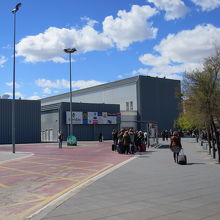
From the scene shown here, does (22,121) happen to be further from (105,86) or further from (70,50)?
(105,86)

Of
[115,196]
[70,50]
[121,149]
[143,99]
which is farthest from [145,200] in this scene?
[143,99]

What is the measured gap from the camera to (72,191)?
9.06 m

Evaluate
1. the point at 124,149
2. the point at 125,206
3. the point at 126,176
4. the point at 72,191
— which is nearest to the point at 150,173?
the point at 126,176

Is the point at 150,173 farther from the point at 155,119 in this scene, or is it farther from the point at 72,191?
the point at 155,119

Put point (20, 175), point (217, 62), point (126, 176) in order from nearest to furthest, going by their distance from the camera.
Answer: point (126, 176) → point (20, 175) → point (217, 62)

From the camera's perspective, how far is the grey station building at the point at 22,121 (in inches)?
1913

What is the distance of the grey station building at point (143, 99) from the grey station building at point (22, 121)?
18.4 meters

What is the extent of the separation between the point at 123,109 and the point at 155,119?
6.74 m

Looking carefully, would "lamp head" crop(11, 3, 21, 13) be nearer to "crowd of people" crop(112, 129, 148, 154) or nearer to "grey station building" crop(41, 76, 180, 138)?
"crowd of people" crop(112, 129, 148, 154)

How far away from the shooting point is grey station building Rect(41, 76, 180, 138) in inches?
2574

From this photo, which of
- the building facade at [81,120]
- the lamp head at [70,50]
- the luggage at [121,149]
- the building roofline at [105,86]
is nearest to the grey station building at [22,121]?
the building facade at [81,120]

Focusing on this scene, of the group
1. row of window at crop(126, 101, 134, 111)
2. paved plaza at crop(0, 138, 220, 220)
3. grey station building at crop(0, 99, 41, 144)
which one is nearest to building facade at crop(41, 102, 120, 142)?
row of window at crop(126, 101, 134, 111)

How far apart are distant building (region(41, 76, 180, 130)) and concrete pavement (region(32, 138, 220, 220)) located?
52.7 m

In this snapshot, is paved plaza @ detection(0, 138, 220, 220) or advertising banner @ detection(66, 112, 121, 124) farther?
advertising banner @ detection(66, 112, 121, 124)
